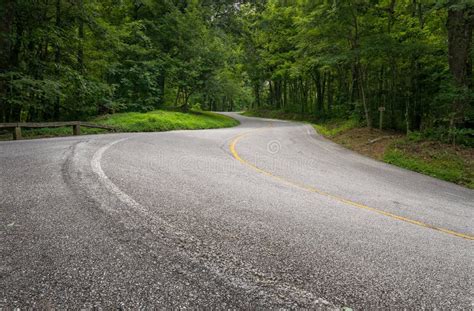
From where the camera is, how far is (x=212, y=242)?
2.41 meters

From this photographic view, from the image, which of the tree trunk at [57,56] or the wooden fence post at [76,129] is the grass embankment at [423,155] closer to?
the wooden fence post at [76,129]

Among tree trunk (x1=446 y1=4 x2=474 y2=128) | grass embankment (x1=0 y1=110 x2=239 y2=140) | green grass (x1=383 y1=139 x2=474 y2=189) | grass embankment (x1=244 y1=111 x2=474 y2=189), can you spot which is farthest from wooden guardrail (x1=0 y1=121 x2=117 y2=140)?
tree trunk (x1=446 y1=4 x2=474 y2=128)

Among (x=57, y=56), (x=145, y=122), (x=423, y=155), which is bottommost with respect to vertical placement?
(x=423, y=155)

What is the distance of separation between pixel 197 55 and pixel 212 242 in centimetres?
1933

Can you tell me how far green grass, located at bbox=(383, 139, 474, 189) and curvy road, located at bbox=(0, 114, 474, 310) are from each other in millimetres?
3691

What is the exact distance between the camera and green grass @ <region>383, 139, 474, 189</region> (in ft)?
25.5

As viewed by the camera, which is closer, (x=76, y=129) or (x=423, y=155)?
(x=423, y=155)

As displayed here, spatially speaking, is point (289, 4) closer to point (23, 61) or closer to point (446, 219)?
point (23, 61)

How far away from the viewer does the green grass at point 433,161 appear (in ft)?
25.5

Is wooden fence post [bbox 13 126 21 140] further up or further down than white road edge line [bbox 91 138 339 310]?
further up

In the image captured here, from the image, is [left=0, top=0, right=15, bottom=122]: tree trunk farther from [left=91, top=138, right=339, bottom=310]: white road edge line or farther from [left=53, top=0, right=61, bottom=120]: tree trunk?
[left=91, top=138, right=339, bottom=310]: white road edge line

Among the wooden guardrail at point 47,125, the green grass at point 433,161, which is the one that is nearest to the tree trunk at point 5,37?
the wooden guardrail at point 47,125

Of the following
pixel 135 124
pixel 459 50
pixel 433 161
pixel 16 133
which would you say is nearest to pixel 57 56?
pixel 135 124

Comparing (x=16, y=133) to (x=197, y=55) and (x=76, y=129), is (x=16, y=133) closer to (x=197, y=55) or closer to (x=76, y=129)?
(x=76, y=129)
